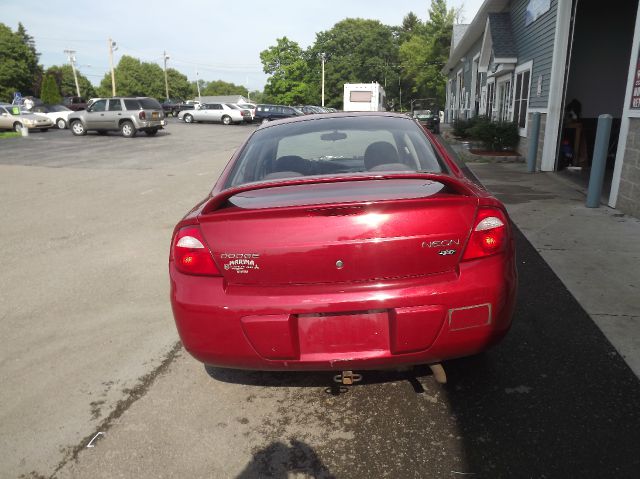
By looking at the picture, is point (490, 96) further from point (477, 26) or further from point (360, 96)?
point (360, 96)

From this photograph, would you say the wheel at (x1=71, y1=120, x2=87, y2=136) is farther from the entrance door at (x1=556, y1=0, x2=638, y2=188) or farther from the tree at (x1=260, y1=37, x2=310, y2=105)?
the tree at (x1=260, y1=37, x2=310, y2=105)

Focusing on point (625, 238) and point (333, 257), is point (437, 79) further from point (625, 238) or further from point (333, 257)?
point (333, 257)

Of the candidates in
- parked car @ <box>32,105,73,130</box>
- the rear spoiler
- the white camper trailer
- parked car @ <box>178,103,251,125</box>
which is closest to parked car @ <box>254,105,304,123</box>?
parked car @ <box>178,103,251,125</box>

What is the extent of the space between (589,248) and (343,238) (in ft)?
14.4

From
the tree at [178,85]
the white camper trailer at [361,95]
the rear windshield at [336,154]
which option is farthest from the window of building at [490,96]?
the tree at [178,85]

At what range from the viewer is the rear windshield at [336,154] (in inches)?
128

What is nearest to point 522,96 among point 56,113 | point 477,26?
point 477,26

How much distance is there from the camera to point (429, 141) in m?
3.38

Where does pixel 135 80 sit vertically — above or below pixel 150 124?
above

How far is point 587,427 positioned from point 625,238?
4247 mm

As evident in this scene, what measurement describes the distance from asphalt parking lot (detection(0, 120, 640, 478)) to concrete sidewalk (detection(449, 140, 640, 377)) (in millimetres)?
178

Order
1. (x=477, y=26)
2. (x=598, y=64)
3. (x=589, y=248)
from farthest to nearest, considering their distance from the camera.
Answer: (x=477, y=26) < (x=598, y=64) < (x=589, y=248)

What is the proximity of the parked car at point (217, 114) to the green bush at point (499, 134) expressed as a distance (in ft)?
83.4

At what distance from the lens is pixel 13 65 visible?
223ft
